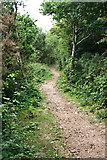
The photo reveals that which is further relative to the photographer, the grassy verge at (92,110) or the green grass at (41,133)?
the grassy verge at (92,110)

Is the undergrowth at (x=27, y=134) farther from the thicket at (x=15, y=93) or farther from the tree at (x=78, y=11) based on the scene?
the tree at (x=78, y=11)

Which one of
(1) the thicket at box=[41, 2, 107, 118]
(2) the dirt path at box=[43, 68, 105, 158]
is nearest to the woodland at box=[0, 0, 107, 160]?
(1) the thicket at box=[41, 2, 107, 118]

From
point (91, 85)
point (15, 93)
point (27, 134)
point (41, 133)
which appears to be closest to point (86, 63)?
point (91, 85)

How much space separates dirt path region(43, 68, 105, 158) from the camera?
13.6 feet

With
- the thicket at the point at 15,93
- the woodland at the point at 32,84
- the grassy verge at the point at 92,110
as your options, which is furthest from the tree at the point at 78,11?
the grassy verge at the point at 92,110

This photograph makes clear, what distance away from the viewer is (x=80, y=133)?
5277 millimetres

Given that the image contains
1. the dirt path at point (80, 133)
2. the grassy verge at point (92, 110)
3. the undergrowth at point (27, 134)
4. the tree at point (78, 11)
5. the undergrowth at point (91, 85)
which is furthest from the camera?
the tree at point (78, 11)

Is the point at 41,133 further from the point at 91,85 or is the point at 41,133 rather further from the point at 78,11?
the point at 78,11

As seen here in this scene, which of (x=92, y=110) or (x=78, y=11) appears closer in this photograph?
(x=92, y=110)

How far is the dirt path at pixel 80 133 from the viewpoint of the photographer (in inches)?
163

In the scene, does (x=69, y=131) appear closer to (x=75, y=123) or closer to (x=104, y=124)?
(x=75, y=123)

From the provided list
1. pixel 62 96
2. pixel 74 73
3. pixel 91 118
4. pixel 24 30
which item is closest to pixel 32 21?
pixel 24 30

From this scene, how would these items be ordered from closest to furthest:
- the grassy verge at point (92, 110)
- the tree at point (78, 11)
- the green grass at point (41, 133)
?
1. the green grass at point (41, 133)
2. the grassy verge at point (92, 110)
3. the tree at point (78, 11)

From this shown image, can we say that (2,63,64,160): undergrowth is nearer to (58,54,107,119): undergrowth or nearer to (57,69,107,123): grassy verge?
(57,69,107,123): grassy verge
